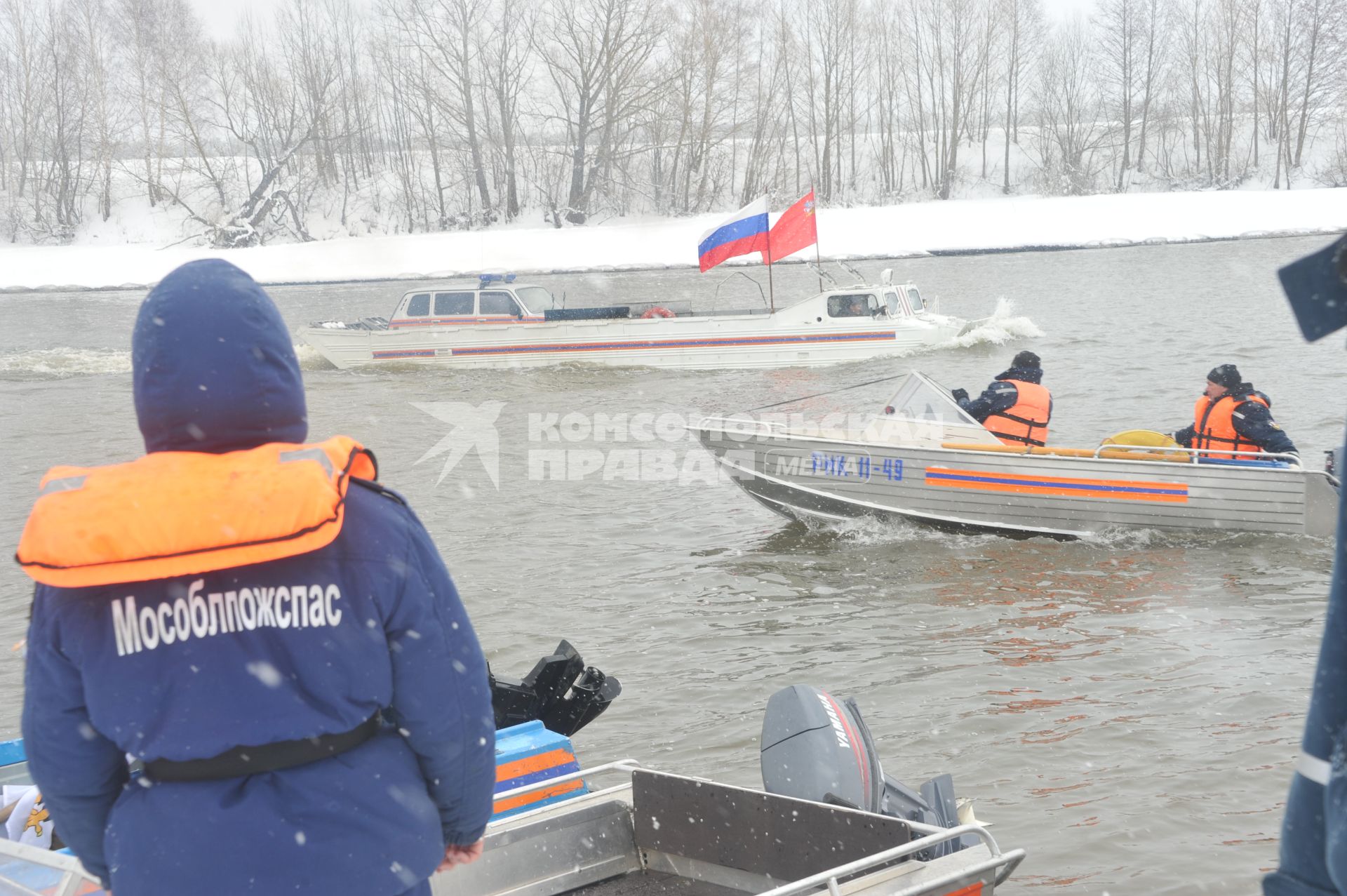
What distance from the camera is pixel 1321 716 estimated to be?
4.29 feet

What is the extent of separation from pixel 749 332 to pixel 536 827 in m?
16.7

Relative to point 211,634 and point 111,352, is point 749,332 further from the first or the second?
point 211,634

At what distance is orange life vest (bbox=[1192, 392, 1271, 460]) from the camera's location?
9312mm

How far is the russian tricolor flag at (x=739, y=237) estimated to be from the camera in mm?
18969

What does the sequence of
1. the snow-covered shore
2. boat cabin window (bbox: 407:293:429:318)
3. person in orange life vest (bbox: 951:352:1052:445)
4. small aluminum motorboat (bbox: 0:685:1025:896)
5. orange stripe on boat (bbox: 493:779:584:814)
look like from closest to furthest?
1. small aluminum motorboat (bbox: 0:685:1025:896)
2. orange stripe on boat (bbox: 493:779:584:814)
3. person in orange life vest (bbox: 951:352:1052:445)
4. boat cabin window (bbox: 407:293:429:318)
5. the snow-covered shore

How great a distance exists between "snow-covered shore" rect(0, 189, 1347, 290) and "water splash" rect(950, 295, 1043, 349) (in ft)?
68.0

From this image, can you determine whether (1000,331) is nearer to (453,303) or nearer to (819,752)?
(453,303)

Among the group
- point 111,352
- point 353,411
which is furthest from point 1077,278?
point 111,352

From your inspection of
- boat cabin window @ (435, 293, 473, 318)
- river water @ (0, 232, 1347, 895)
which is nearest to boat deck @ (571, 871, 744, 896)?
river water @ (0, 232, 1347, 895)

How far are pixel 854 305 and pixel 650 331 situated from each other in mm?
3565

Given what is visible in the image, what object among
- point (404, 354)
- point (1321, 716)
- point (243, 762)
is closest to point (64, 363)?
point (404, 354)

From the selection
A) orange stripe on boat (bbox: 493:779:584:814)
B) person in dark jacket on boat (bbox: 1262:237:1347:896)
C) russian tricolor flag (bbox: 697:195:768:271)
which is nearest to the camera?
person in dark jacket on boat (bbox: 1262:237:1347:896)

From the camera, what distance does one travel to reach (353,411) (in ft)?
58.7

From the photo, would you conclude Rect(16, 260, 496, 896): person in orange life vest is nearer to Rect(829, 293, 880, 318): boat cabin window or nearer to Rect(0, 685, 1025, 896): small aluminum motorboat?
Rect(0, 685, 1025, 896): small aluminum motorboat
